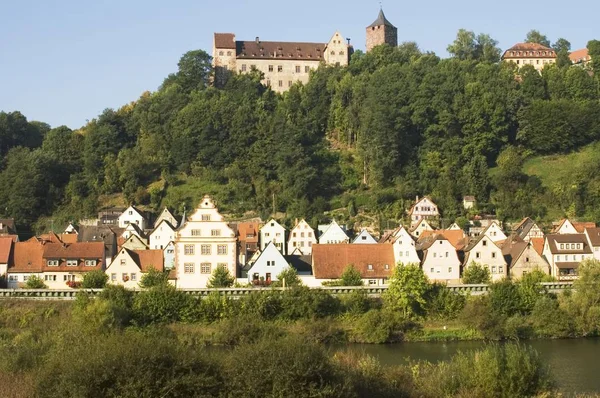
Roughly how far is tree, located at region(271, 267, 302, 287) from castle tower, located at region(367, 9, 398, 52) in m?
56.5

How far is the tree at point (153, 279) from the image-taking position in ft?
141

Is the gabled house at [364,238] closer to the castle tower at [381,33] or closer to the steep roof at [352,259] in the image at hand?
the steep roof at [352,259]

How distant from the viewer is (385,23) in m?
97.2

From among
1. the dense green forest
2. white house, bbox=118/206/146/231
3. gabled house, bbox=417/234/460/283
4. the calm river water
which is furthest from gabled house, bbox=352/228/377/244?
white house, bbox=118/206/146/231

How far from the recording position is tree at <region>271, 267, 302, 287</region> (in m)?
42.8

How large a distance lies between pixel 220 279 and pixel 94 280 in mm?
5833

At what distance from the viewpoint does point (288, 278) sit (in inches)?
1700

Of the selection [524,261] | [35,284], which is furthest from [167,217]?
[524,261]

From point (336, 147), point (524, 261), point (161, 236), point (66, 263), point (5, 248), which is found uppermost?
point (336, 147)

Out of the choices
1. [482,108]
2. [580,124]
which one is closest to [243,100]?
[482,108]

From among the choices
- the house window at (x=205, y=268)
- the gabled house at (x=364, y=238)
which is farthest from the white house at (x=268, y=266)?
the gabled house at (x=364, y=238)

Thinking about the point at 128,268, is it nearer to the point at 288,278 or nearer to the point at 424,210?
the point at 288,278

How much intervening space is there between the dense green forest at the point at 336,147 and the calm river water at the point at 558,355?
30131 mm

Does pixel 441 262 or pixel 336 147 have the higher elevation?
pixel 336 147
